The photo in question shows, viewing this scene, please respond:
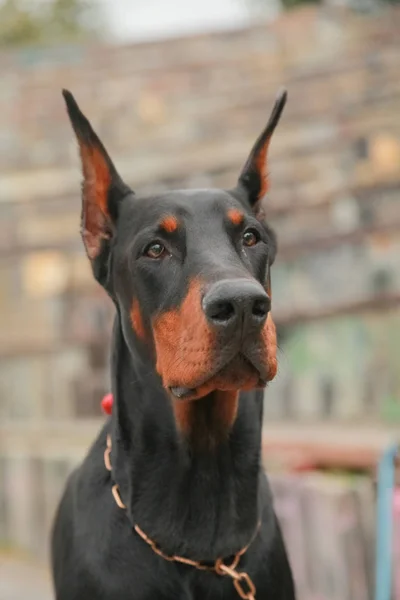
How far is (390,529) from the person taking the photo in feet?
11.2

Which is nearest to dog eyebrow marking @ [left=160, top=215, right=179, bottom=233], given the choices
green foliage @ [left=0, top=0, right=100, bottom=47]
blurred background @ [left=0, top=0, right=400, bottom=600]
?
blurred background @ [left=0, top=0, right=400, bottom=600]

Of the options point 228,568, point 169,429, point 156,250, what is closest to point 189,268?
point 156,250

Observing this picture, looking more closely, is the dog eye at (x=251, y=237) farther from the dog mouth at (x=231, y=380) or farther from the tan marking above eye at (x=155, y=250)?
the dog mouth at (x=231, y=380)

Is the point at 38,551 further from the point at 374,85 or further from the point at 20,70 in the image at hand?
the point at 20,70

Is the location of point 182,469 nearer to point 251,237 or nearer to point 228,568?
point 228,568

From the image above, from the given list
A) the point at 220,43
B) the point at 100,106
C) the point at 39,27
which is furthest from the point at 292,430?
the point at 39,27

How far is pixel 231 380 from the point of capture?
2.15m

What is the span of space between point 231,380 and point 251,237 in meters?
0.44

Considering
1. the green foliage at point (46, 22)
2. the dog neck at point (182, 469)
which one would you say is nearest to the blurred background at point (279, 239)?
the dog neck at point (182, 469)

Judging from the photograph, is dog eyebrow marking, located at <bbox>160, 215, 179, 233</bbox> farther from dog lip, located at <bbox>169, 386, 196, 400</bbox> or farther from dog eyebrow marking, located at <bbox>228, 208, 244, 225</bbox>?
dog lip, located at <bbox>169, 386, 196, 400</bbox>

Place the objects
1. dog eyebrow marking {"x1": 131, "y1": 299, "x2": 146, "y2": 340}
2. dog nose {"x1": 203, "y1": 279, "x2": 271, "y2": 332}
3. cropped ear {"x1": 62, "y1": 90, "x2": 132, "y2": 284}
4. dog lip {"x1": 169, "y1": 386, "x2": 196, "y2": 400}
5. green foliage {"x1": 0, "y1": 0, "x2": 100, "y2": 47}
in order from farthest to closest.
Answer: green foliage {"x1": 0, "y1": 0, "x2": 100, "y2": 47}
cropped ear {"x1": 62, "y1": 90, "x2": 132, "y2": 284}
dog eyebrow marking {"x1": 131, "y1": 299, "x2": 146, "y2": 340}
dog lip {"x1": 169, "y1": 386, "x2": 196, "y2": 400}
dog nose {"x1": 203, "y1": 279, "x2": 271, "y2": 332}

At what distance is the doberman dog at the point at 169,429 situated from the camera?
89.7 inches

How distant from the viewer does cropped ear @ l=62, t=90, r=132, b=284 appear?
2.56 m

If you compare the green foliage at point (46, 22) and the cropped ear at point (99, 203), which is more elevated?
the cropped ear at point (99, 203)
